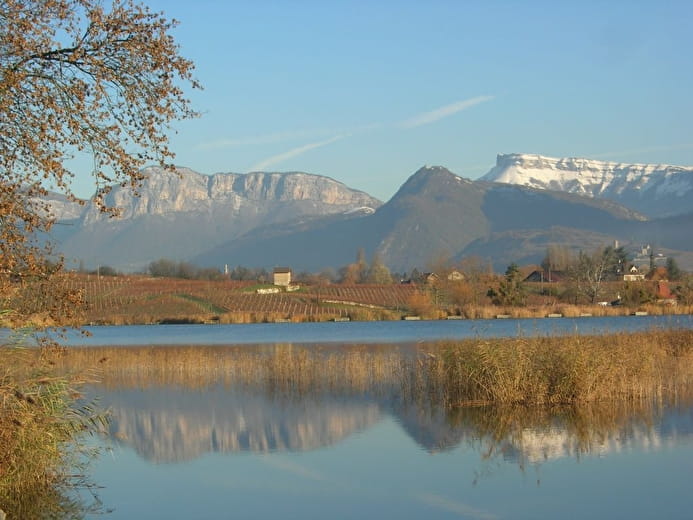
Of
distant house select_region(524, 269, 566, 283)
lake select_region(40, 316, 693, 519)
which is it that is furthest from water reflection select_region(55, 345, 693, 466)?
distant house select_region(524, 269, 566, 283)

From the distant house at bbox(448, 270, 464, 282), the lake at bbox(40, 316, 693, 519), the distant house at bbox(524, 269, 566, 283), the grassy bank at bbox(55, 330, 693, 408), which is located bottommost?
the lake at bbox(40, 316, 693, 519)

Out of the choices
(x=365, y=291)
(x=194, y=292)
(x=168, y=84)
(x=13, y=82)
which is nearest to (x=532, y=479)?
(x=168, y=84)

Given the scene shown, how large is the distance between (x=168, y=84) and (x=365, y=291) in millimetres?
106854

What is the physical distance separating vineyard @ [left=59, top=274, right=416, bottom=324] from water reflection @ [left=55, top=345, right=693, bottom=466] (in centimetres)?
5869

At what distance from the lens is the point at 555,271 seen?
510ft

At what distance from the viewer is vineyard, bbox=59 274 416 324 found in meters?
94.0

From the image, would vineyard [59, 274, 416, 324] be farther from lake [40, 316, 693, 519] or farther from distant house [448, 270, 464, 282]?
lake [40, 316, 693, 519]

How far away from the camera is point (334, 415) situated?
24047 millimetres

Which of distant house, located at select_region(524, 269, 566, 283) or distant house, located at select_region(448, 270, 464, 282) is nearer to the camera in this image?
distant house, located at select_region(448, 270, 464, 282)

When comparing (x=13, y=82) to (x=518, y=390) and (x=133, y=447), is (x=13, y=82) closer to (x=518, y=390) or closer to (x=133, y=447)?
(x=133, y=447)

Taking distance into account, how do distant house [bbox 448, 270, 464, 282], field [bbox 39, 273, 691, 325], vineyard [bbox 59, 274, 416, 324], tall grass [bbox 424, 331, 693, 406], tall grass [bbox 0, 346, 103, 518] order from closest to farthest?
tall grass [bbox 0, 346, 103, 518]
tall grass [bbox 424, 331, 693, 406]
field [bbox 39, 273, 691, 325]
vineyard [bbox 59, 274, 416, 324]
distant house [bbox 448, 270, 464, 282]

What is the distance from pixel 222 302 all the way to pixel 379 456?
86.9 meters

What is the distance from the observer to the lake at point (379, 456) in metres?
15.1

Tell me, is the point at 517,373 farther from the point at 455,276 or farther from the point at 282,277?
the point at 282,277
